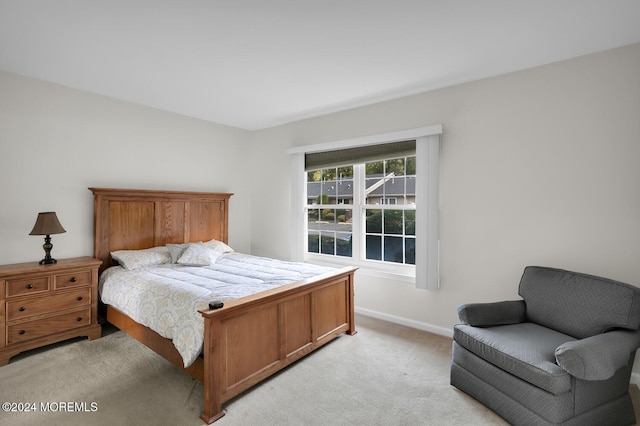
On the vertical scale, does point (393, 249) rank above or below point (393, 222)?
below

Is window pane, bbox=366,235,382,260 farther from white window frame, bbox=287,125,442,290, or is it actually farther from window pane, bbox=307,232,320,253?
window pane, bbox=307,232,320,253

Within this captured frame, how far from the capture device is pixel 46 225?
9.43 feet

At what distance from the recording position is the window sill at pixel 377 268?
11.6 feet

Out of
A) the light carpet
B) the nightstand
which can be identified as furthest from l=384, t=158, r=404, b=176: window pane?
the nightstand

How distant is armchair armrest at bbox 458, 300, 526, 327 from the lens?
230 centimetres

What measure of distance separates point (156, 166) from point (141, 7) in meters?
2.38

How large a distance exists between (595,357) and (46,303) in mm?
4072

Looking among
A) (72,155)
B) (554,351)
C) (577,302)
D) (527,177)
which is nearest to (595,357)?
(554,351)

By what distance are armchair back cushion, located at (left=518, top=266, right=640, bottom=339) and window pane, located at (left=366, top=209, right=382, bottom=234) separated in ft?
5.32

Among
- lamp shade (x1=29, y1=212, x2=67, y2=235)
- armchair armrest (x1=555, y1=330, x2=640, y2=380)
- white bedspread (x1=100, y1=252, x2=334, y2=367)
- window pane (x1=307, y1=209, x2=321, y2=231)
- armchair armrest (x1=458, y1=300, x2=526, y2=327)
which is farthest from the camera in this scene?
window pane (x1=307, y1=209, x2=321, y2=231)

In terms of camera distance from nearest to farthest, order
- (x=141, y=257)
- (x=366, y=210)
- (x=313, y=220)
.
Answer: (x=141, y=257) < (x=366, y=210) < (x=313, y=220)

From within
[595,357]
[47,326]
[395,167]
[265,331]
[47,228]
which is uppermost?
[395,167]

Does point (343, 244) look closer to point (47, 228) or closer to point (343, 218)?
point (343, 218)

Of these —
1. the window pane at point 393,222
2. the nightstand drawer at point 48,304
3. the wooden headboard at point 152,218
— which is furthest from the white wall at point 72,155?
the window pane at point 393,222
